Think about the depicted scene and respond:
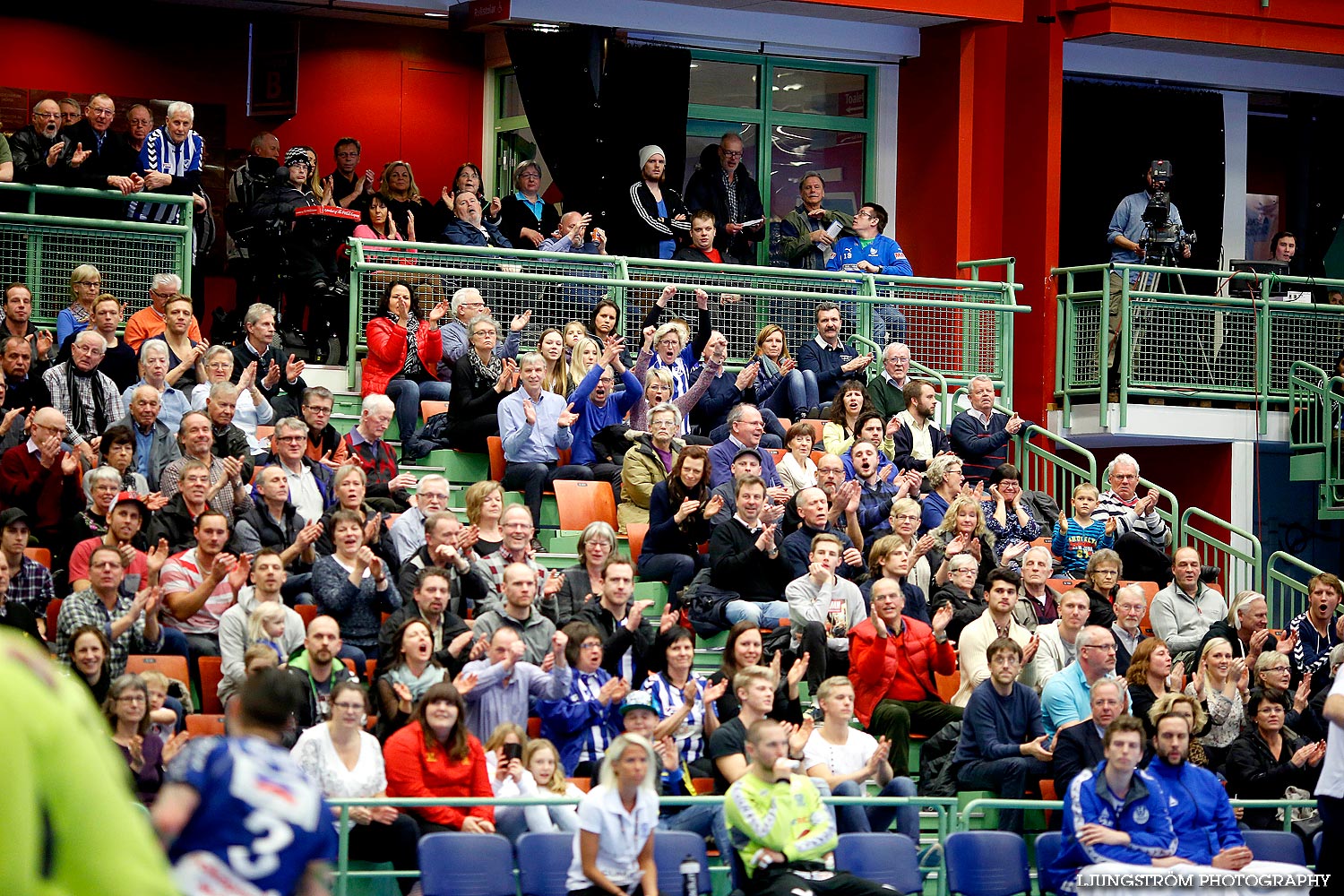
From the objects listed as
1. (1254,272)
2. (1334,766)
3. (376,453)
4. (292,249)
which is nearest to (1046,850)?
(1334,766)

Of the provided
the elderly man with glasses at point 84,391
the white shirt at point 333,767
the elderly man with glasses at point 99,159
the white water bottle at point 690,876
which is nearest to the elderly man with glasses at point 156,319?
the elderly man with glasses at point 99,159

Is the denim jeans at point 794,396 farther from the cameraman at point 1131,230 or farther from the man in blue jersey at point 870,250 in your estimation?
the cameraman at point 1131,230

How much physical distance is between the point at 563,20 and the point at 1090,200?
512 centimetres

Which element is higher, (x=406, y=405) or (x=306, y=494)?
(x=406, y=405)

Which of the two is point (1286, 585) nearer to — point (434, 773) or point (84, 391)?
point (434, 773)

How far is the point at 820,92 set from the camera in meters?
16.5

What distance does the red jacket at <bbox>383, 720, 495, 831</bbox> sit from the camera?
7.84 meters

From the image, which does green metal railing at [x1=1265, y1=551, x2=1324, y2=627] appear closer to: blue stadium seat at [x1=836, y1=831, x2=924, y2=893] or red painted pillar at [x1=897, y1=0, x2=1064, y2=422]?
red painted pillar at [x1=897, y1=0, x2=1064, y2=422]

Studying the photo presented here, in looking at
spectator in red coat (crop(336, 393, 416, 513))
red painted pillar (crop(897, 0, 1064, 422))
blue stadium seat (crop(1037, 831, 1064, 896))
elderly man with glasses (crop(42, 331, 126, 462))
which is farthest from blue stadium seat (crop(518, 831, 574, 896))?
red painted pillar (crop(897, 0, 1064, 422))

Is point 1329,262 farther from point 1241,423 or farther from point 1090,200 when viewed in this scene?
point 1241,423

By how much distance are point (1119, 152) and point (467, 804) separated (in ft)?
37.2

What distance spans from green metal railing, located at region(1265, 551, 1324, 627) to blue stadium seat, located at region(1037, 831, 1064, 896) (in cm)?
422

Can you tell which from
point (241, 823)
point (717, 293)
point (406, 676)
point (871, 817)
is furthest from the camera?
point (717, 293)

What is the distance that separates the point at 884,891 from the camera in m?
7.48
